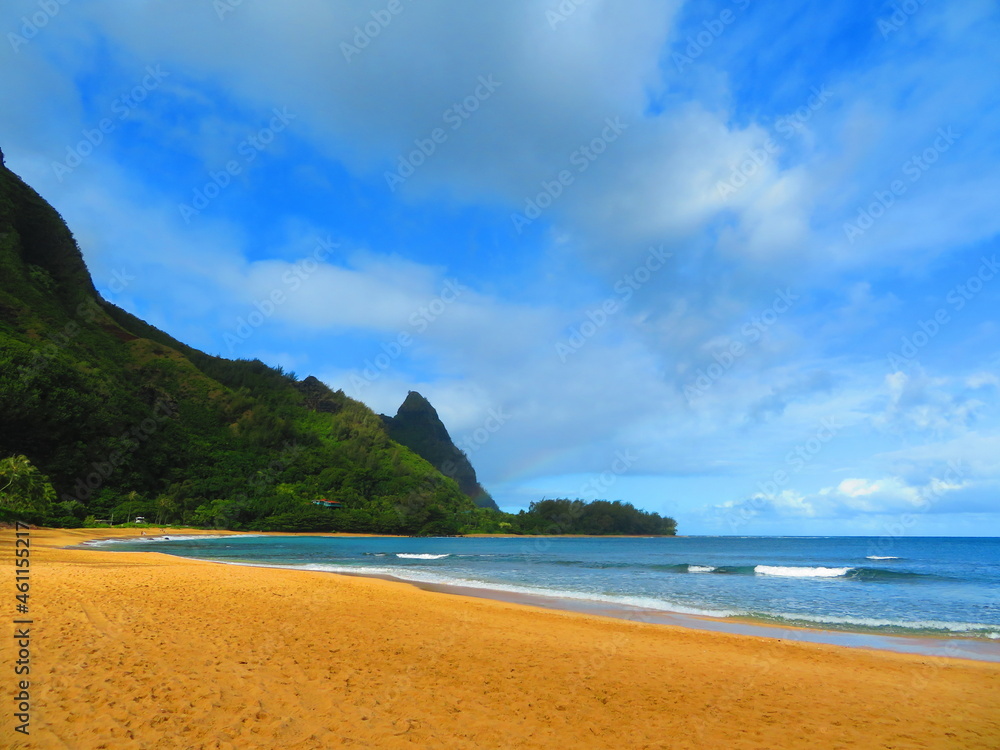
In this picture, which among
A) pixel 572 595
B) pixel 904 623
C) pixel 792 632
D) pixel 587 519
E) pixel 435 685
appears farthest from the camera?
pixel 587 519

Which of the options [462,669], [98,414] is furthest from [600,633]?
[98,414]

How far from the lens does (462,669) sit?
828 centimetres

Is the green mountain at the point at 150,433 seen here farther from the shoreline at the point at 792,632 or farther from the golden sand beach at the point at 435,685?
the golden sand beach at the point at 435,685

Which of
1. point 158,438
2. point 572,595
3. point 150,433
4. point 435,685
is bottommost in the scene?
point 572,595

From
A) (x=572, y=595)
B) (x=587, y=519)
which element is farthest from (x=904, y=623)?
(x=587, y=519)

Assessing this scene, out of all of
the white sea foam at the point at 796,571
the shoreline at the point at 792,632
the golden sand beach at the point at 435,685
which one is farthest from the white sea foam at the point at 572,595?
the white sea foam at the point at 796,571

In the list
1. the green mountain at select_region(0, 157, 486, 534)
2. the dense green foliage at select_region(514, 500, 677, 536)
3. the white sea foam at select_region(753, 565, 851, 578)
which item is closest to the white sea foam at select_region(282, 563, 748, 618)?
the white sea foam at select_region(753, 565, 851, 578)

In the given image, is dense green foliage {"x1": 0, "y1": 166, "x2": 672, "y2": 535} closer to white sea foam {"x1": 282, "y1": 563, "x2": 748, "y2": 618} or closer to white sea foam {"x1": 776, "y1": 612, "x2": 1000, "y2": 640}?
white sea foam {"x1": 282, "y1": 563, "x2": 748, "y2": 618}

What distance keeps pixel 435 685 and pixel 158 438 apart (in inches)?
4122

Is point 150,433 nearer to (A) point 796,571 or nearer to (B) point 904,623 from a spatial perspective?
(A) point 796,571

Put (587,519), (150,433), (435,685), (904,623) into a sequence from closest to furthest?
(435,685) < (904,623) < (150,433) < (587,519)

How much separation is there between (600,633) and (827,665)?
4.56 meters

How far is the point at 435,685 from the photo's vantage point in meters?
7.32

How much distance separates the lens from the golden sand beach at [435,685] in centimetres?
543
